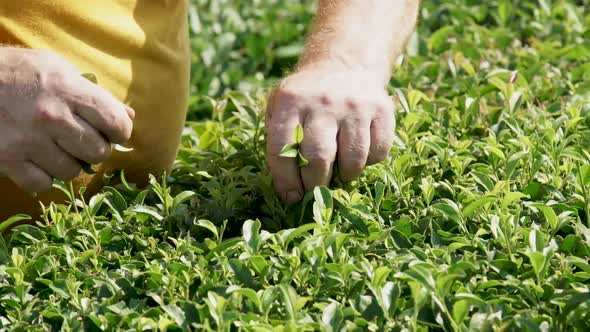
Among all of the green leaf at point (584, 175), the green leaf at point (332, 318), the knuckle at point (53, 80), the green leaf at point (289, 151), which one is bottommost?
the green leaf at point (332, 318)

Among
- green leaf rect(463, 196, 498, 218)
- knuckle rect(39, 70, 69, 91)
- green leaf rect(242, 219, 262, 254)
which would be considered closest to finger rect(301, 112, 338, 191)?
green leaf rect(242, 219, 262, 254)

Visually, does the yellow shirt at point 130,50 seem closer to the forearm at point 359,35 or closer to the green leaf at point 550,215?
the forearm at point 359,35

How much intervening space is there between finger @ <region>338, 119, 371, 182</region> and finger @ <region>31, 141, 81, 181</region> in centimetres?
59

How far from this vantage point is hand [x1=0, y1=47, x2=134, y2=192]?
2.42 m

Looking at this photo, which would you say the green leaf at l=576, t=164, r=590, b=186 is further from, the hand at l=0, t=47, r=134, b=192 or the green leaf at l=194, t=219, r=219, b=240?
the hand at l=0, t=47, r=134, b=192

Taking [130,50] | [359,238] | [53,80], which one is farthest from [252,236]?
[130,50]

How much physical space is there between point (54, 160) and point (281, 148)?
0.49 metres

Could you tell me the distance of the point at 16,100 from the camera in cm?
244

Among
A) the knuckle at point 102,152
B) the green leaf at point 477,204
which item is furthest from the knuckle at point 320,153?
the knuckle at point 102,152

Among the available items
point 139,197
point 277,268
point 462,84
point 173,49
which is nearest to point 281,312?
point 277,268

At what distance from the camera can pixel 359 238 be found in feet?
7.82

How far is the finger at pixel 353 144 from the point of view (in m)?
2.50

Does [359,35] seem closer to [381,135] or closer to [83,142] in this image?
[381,135]

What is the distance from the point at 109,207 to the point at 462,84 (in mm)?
1337
